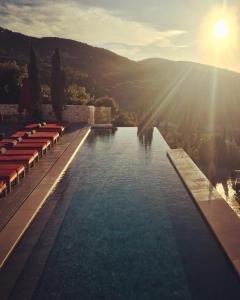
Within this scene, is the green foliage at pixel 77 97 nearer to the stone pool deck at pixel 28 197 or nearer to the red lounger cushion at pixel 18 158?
the stone pool deck at pixel 28 197

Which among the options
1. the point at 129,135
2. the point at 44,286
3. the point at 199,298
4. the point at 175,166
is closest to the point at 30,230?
the point at 44,286

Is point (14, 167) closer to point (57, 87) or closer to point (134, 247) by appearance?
point (134, 247)

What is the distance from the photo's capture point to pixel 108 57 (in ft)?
357

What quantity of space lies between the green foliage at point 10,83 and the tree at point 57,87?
5130 mm

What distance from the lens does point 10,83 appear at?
100ft

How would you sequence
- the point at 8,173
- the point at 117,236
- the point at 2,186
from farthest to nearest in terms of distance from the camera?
the point at 8,173 < the point at 2,186 < the point at 117,236

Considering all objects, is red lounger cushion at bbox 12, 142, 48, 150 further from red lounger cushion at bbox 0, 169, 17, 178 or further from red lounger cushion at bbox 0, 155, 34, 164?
red lounger cushion at bbox 0, 169, 17, 178

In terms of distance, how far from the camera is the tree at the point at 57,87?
79.2 feet

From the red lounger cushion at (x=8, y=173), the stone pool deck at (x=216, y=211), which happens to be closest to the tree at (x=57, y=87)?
the stone pool deck at (x=216, y=211)

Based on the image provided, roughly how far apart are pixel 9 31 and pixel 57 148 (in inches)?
4017

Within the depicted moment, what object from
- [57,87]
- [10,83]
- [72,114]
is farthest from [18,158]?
[10,83]

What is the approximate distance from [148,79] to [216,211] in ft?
299

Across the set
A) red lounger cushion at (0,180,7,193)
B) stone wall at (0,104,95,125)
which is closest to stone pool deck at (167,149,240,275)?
red lounger cushion at (0,180,7,193)

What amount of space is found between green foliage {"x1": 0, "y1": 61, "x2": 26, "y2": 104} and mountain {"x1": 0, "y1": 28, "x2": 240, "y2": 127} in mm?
18354
